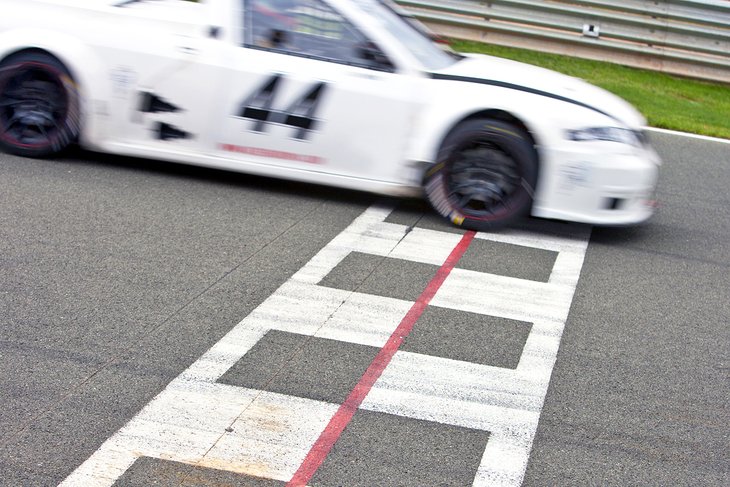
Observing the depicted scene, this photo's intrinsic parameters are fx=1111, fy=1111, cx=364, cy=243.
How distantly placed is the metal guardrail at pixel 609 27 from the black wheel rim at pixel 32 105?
28.5 ft

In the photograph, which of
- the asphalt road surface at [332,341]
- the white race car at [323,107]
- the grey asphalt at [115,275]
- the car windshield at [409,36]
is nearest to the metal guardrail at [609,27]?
the car windshield at [409,36]

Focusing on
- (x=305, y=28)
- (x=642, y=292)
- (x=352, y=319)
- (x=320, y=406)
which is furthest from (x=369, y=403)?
(x=305, y=28)

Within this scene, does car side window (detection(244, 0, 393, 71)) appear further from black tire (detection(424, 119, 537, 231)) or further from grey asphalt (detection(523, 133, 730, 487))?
grey asphalt (detection(523, 133, 730, 487))

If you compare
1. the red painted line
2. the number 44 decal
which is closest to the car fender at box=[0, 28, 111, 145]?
the number 44 decal

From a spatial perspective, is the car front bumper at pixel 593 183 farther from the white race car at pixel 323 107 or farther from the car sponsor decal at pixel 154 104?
the car sponsor decal at pixel 154 104

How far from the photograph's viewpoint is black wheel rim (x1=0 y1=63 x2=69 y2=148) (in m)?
7.79

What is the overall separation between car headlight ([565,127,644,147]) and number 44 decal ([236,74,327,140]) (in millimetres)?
1686

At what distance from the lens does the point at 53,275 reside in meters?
5.84

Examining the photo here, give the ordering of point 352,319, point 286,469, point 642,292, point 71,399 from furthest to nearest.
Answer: point 642,292 < point 352,319 < point 71,399 < point 286,469

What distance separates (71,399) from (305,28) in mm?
3840

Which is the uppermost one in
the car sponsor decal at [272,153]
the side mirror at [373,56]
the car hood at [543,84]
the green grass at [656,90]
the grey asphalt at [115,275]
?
the side mirror at [373,56]

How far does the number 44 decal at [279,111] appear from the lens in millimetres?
7449

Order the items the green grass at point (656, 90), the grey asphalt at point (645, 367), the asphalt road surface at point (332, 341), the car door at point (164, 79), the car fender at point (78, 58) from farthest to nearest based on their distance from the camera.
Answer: the green grass at point (656, 90)
the car fender at point (78, 58)
the car door at point (164, 79)
the grey asphalt at point (645, 367)
the asphalt road surface at point (332, 341)

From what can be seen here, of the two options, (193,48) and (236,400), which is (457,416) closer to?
(236,400)
